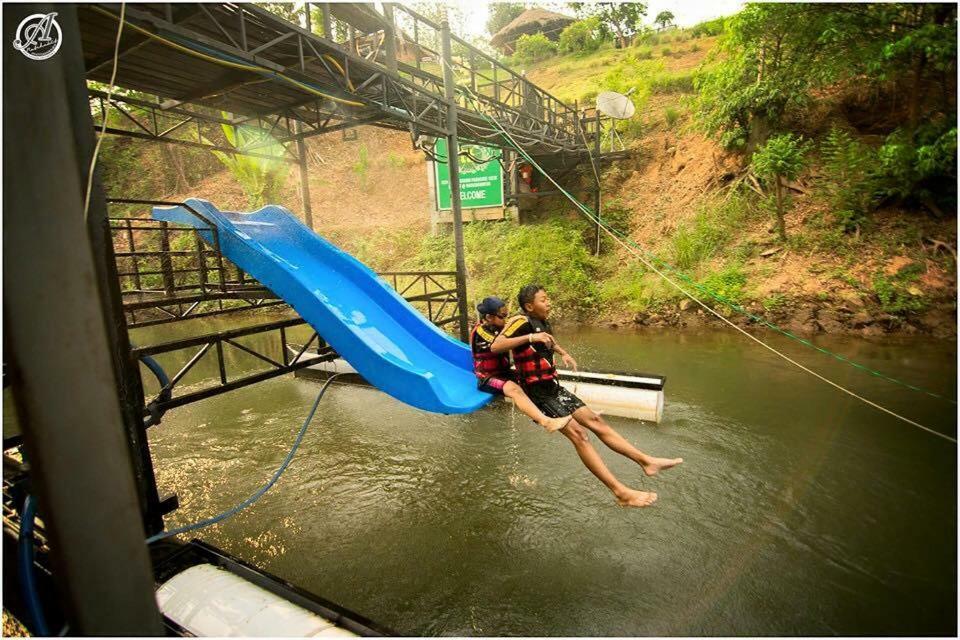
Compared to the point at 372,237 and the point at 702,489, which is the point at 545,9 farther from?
the point at 702,489

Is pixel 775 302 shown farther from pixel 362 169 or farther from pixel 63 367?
pixel 362 169

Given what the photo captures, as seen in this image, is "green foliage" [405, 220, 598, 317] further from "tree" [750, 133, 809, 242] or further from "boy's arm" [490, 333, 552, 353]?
"boy's arm" [490, 333, 552, 353]

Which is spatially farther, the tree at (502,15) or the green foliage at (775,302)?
the tree at (502,15)

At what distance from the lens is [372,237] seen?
57.6 feet

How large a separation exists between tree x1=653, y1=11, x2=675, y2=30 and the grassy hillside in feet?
17.8

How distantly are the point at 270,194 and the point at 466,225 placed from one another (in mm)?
11265

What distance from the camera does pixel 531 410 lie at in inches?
137

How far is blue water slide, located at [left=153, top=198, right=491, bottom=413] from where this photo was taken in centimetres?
384

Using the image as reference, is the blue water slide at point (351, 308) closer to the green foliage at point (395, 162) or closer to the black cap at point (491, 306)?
the black cap at point (491, 306)

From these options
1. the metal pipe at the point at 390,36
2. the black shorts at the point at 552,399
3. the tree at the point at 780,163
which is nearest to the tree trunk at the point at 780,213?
the tree at the point at 780,163

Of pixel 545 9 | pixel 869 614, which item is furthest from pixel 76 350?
pixel 545 9

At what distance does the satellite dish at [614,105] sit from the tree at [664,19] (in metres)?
14.4

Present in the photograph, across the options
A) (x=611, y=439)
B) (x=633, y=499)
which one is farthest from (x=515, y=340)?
(x=633, y=499)

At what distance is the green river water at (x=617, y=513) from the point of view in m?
2.98
